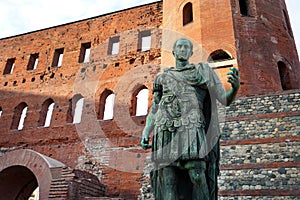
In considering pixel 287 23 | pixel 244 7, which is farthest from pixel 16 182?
pixel 287 23

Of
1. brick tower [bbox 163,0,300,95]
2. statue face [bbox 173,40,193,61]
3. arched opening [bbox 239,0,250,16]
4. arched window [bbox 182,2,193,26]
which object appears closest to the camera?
statue face [bbox 173,40,193,61]

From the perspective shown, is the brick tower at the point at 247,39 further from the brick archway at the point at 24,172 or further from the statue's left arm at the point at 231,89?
the statue's left arm at the point at 231,89

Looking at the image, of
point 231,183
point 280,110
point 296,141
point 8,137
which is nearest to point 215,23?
point 280,110

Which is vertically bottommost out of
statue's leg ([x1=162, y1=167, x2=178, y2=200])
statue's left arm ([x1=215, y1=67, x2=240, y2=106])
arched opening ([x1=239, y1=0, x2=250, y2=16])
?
statue's leg ([x1=162, y1=167, x2=178, y2=200])

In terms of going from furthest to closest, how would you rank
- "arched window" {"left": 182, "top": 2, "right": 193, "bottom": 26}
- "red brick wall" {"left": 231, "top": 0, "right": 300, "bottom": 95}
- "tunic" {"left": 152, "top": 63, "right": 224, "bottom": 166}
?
"arched window" {"left": 182, "top": 2, "right": 193, "bottom": 26} < "red brick wall" {"left": 231, "top": 0, "right": 300, "bottom": 95} < "tunic" {"left": 152, "top": 63, "right": 224, "bottom": 166}

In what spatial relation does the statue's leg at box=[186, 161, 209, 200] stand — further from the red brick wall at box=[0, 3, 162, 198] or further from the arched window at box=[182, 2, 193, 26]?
the arched window at box=[182, 2, 193, 26]

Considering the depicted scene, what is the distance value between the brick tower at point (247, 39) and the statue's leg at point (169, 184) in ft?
24.1

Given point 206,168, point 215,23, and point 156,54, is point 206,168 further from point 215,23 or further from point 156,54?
point 156,54

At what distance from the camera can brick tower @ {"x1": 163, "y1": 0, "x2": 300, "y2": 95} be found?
990cm

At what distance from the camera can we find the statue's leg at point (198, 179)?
2625 mm

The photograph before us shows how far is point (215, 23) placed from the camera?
10.9 meters

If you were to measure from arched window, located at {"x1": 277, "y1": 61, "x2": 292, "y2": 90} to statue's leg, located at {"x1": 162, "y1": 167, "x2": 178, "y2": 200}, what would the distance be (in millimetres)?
9360

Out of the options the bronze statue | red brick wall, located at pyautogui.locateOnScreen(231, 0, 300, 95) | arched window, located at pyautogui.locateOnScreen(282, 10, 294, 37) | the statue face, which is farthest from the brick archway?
arched window, located at pyautogui.locateOnScreen(282, 10, 294, 37)

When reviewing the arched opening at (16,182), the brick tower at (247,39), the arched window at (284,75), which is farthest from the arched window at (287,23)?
the arched opening at (16,182)
